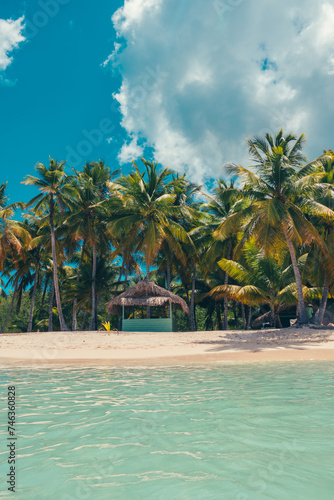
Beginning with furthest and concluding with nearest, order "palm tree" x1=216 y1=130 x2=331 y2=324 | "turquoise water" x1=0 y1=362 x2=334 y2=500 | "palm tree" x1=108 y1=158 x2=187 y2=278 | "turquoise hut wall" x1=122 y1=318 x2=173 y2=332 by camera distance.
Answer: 1. "palm tree" x1=108 y1=158 x2=187 y2=278
2. "turquoise hut wall" x1=122 y1=318 x2=173 y2=332
3. "palm tree" x1=216 y1=130 x2=331 y2=324
4. "turquoise water" x1=0 y1=362 x2=334 y2=500

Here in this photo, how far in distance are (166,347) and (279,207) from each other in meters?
8.57

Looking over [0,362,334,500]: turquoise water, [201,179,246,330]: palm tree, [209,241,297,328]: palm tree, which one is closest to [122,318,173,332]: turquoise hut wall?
[209,241,297,328]: palm tree

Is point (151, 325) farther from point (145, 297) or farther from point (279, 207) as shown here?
point (279, 207)

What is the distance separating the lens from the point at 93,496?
2855 millimetres

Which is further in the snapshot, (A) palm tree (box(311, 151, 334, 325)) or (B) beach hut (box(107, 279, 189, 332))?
(B) beach hut (box(107, 279, 189, 332))

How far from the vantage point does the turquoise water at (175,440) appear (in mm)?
2990

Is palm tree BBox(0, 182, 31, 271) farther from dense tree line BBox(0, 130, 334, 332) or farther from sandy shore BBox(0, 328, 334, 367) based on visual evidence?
sandy shore BBox(0, 328, 334, 367)

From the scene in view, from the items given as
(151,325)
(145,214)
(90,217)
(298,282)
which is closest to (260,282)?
(298,282)

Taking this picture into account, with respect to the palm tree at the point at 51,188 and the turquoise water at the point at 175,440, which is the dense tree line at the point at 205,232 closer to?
the palm tree at the point at 51,188

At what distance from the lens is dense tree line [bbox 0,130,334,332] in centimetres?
1950

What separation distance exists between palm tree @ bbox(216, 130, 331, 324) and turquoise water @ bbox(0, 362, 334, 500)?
38.7 feet

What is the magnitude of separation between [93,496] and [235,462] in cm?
131

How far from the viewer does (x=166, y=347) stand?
642 inches

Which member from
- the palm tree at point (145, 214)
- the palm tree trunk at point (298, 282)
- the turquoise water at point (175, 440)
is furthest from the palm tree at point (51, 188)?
the turquoise water at point (175, 440)
